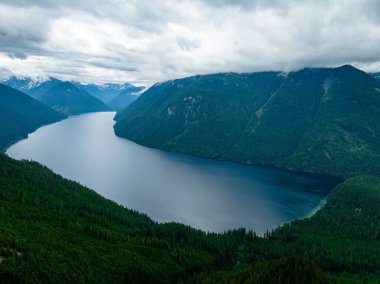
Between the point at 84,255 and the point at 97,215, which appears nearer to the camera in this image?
the point at 84,255

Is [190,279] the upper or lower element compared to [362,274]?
lower

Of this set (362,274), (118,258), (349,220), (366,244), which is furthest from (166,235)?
(349,220)

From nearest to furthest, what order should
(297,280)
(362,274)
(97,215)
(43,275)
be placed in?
1. (43,275)
2. (297,280)
3. (362,274)
4. (97,215)

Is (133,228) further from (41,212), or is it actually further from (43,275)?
(43,275)

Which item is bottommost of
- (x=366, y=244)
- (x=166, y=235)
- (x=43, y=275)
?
(x=43, y=275)

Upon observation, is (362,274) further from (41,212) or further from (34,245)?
(41,212)

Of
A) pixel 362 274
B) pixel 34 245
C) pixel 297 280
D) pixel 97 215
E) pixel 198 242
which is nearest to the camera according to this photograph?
pixel 297 280
